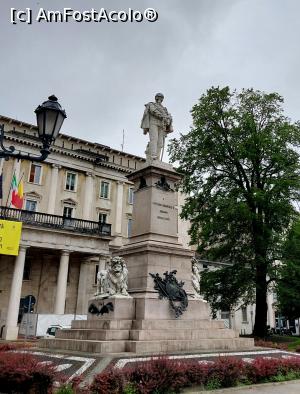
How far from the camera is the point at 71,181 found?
48500 mm

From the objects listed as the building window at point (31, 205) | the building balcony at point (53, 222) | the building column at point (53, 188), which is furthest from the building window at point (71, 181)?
the building balcony at point (53, 222)

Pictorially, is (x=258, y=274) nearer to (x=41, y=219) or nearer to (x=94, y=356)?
(x=94, y=356)

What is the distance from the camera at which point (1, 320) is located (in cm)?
3906

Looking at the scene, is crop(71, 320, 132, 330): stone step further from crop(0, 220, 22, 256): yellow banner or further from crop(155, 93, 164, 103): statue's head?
crop(0, 220, 22, 256): yellow banner

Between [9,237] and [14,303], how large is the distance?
7.13 metres

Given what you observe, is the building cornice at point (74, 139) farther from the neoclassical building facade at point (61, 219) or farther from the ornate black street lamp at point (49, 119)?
the ornate black street lamp at point (49, 119)

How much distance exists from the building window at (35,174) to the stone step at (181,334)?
114ft

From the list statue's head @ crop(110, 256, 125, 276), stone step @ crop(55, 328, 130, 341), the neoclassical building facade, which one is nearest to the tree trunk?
statue's head @ crop(110, 256, 125, 276)

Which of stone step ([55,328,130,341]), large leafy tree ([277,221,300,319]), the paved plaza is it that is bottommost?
the paved plaza

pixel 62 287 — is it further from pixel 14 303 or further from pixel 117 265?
pixel 117 265

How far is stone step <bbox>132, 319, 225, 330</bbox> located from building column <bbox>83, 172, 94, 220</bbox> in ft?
113

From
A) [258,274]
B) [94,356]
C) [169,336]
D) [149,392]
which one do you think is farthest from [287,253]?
[149,392]

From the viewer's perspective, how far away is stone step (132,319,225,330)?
13.4 meters

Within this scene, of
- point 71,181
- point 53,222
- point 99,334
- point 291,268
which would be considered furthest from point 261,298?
point 71,181
